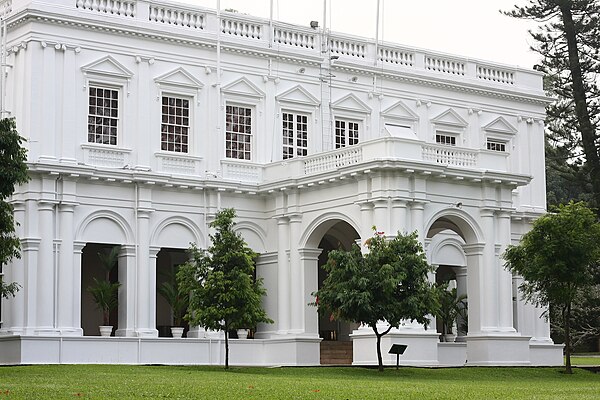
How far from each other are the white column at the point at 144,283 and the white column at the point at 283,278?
4012mm

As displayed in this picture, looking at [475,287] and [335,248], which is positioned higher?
[335,248]

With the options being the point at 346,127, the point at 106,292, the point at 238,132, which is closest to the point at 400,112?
the point at 346,127

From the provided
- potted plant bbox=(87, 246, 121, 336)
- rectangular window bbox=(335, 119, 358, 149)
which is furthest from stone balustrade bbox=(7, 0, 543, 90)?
potted plant bbox=(87, 246, 121, 336)

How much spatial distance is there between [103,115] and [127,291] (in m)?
5.28

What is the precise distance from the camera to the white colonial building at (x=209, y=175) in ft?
116

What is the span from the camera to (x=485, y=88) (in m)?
45.2

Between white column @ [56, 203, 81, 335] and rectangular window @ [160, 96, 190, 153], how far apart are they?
4.17 m

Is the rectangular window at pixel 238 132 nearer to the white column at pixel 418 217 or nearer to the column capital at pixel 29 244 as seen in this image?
the white column at pixel 418 217

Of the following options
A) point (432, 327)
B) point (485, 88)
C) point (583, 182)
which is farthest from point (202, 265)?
point (583, 182)

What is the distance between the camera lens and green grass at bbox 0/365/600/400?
68.5 feet

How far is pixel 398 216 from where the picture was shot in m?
35.2

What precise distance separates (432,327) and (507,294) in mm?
2886

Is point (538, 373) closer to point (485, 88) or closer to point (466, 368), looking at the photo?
point (466, 368)

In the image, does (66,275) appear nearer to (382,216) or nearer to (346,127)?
(382,216)
